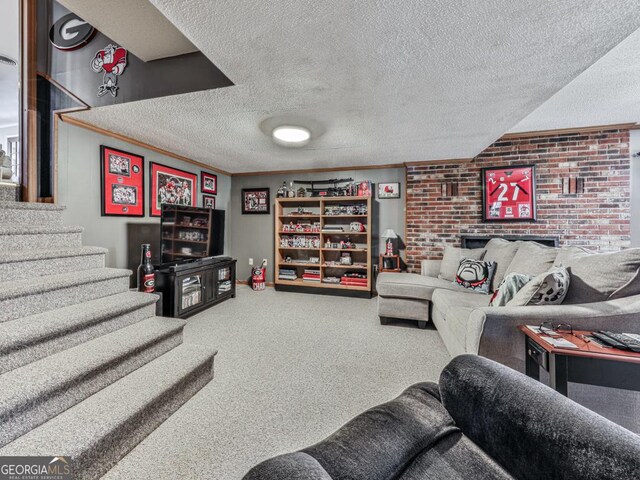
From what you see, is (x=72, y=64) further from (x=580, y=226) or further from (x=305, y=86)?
(x=580, y=226)

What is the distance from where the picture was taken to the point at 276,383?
203 cm

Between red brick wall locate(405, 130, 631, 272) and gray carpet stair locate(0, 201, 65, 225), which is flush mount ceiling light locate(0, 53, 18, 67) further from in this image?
red brick wall locate(405, 130, 631, 272)

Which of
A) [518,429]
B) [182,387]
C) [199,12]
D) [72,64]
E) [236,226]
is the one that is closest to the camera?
[518,429]

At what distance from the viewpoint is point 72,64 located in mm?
2494

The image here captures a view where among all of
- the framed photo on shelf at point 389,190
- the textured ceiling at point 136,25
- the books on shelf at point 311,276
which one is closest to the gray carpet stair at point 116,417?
the textured ceiling at point 136,25

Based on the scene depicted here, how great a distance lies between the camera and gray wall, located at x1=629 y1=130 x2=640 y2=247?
3529 millimetres

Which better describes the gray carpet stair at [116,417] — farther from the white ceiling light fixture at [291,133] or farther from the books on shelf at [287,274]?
the books on shelf at [287,274]

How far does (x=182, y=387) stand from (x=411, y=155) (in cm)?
381

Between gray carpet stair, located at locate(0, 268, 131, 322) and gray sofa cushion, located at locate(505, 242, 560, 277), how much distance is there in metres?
3.39

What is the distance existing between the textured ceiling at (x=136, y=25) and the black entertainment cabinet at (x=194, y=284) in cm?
215

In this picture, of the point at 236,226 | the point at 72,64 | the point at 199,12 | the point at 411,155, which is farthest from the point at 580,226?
the point at 72,64

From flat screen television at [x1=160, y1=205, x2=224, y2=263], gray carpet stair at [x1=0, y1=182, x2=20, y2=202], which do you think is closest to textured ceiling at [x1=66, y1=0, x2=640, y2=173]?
gray carpet stair at [x1=0, y1=182, x2=20, y2=202]

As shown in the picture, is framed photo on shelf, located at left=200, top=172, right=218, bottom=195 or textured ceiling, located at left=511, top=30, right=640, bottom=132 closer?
textured ceiling, located at left=511, top=30, right=640, bottom=132

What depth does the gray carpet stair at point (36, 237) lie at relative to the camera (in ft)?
6.56
